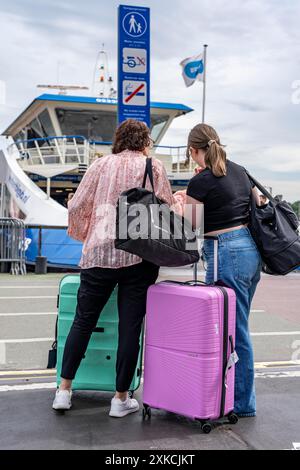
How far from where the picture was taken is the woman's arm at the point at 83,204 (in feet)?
11.5

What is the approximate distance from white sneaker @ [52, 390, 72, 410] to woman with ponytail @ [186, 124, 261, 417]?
1.10m

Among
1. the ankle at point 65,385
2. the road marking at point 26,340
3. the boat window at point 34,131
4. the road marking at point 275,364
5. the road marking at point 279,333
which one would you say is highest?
the boat window at point 34,131

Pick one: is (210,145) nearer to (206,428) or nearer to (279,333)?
(206,428)

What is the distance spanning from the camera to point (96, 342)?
147 inches

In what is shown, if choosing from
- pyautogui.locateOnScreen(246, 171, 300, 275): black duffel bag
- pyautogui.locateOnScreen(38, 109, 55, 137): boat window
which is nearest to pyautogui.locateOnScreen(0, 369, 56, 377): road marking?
pyautogui.locateOnScreen(246, 171, 300, 275): black duffel bag

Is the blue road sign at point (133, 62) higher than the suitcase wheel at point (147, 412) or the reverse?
higher

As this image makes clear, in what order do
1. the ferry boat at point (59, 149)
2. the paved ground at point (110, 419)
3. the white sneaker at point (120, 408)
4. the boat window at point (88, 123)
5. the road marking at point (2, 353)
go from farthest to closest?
1. the boat window at point (88, 123)
2. the ferry boat at point (59, 149)
3. the road marking at point (2, 353)
4. the white sneaker at point (120, 408)
5. the paved ground at point (110, 419)

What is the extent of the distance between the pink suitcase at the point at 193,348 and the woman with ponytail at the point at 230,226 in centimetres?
16

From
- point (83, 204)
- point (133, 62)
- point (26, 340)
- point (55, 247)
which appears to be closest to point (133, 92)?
point (133, 62)

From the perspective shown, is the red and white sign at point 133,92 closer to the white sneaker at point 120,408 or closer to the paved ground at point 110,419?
the paved ground at point 110,419

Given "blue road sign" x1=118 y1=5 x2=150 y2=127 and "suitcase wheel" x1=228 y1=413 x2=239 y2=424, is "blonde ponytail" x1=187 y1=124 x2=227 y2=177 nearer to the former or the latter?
"suitcase wheel" x1=228 y1=413 x2=239 y2=424

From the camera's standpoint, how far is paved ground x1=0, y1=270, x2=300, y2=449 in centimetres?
311

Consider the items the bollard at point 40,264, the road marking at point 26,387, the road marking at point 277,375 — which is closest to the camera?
the road marking at point 26,387

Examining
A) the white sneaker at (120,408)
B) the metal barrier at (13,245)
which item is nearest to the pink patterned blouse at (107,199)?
the white sneaker at (120,408)
